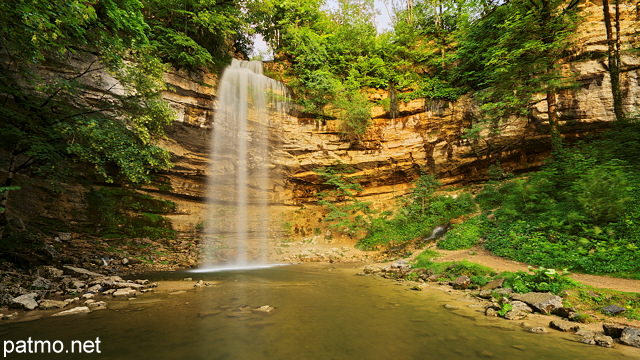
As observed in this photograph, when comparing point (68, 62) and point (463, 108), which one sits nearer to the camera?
point (68, 62)

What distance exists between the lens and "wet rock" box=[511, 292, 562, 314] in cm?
530

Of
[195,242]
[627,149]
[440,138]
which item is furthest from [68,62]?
[627,149]

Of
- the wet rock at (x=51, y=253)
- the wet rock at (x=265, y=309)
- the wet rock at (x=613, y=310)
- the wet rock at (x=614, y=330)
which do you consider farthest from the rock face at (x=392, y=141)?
the wet rock at (x=614, y=330)

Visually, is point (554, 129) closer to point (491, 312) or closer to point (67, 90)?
point (491, 312)

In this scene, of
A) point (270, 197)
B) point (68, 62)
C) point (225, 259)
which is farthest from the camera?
point (270, 197)

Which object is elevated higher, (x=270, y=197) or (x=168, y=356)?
(x=270, y=197)

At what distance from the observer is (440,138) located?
68.5 ft

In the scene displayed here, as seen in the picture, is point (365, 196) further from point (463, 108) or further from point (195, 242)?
point (195, 242)

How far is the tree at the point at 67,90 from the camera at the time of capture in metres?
5.47

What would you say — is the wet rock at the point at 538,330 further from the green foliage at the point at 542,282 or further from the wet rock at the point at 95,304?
the wet rock at the point at 95,304

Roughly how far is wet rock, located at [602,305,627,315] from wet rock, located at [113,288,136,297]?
1139 centimetres

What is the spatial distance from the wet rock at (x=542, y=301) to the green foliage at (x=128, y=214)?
1799cm

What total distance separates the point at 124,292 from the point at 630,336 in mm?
10966

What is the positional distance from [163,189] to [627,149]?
26.0 meters
